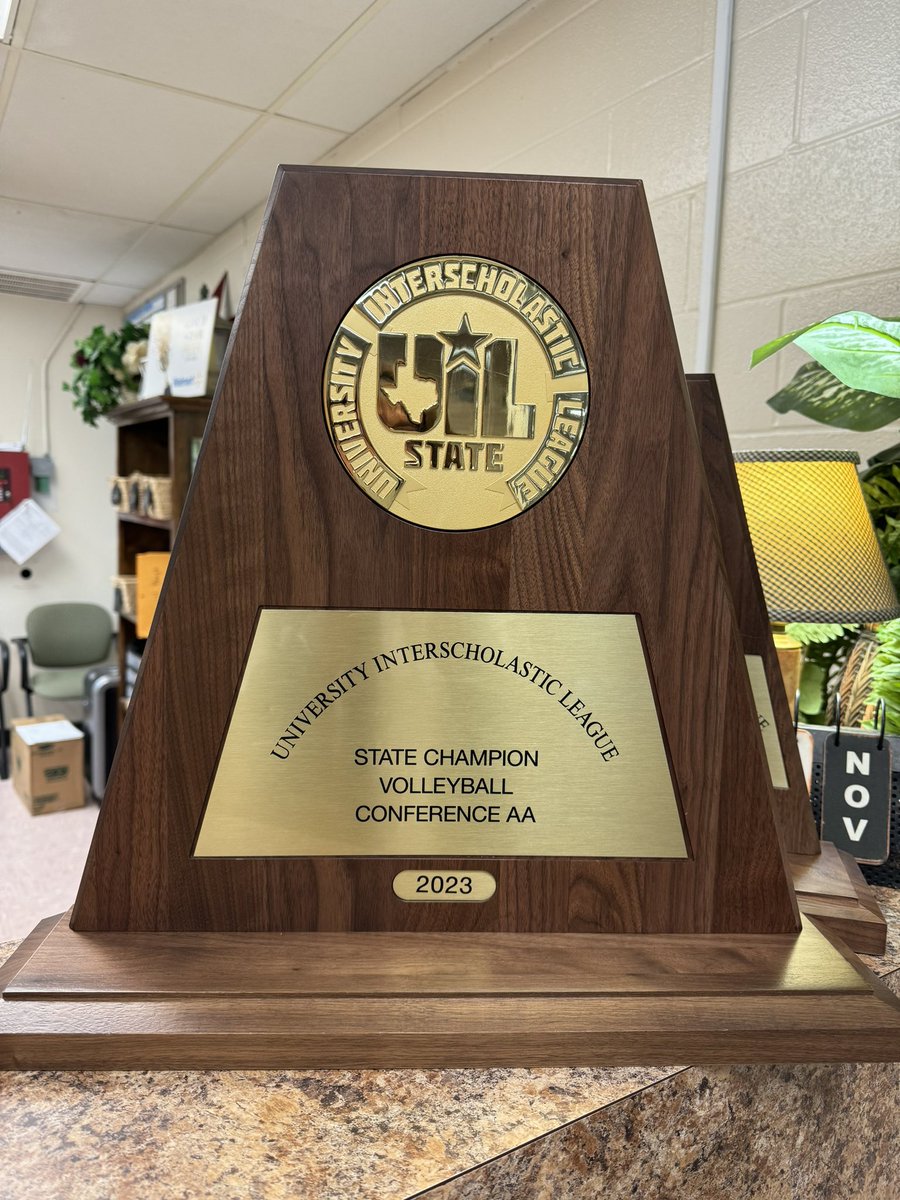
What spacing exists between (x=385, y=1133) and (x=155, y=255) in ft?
14.5

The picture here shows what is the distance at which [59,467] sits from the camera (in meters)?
5.37

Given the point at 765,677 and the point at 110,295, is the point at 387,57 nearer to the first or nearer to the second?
the point at 765,677

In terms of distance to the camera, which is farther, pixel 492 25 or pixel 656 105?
pixel 492 25

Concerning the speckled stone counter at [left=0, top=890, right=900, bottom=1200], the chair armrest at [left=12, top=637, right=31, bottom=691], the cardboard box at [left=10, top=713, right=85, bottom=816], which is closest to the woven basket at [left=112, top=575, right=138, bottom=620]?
the cardboard box at [left=10, top=713, right=85, bottom=816]

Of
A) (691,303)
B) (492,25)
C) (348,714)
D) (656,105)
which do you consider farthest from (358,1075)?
(492,25)

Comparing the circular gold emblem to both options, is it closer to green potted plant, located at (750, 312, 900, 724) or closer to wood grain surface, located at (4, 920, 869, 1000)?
wood grain surface, located at (4, 920, 869, 1000)

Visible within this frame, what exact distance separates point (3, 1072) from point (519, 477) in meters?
0.46

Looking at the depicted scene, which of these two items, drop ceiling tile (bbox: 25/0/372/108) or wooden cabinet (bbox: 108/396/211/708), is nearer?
drop ceiling tile (bbox: 25/0/372/108)

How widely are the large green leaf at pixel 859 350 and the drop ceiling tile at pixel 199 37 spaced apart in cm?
170

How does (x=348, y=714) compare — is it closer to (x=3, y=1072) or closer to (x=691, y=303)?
(x=3, y=1072)

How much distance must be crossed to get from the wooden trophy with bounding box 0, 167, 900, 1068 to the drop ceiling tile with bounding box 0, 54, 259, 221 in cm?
239

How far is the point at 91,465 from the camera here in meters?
5.45

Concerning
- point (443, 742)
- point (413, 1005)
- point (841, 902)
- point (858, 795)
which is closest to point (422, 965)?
point (413, 1005)

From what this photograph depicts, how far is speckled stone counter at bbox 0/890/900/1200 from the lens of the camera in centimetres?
40
